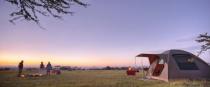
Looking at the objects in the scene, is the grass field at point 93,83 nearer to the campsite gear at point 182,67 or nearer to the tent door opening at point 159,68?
the campsite gear at point 182,67

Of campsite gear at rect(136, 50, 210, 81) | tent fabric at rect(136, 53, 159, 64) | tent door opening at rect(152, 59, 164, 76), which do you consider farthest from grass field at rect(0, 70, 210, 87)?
tent fabric at rect(136, 53, 159, 64)

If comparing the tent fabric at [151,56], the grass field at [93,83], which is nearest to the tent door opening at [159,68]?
the tent fabric at [151,56]

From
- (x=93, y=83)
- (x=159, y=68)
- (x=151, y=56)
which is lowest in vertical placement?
(x=93, y=83)

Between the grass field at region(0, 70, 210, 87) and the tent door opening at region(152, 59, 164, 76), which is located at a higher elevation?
the tent door opening at region(152, 59, 164, 76)

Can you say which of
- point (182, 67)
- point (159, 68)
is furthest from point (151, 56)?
point (182, 67)

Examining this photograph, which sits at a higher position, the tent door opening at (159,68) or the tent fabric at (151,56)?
the tent fabric at (151,56)

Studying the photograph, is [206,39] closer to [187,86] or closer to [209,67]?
[209,67]

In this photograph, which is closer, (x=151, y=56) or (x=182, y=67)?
(x=182, y=67)

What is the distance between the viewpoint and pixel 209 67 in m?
18.4

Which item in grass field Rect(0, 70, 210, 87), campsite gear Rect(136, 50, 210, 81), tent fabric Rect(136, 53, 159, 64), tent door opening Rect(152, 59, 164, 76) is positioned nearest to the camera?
grass field Rect(0, 70, 210, 87)

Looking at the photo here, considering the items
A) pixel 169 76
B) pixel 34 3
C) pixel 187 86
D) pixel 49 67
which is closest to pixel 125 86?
pixel 187 86

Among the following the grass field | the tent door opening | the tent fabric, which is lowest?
the grass field

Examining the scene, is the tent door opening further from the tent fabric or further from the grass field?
the grass field

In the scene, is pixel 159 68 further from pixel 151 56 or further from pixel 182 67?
pixel 182 67
